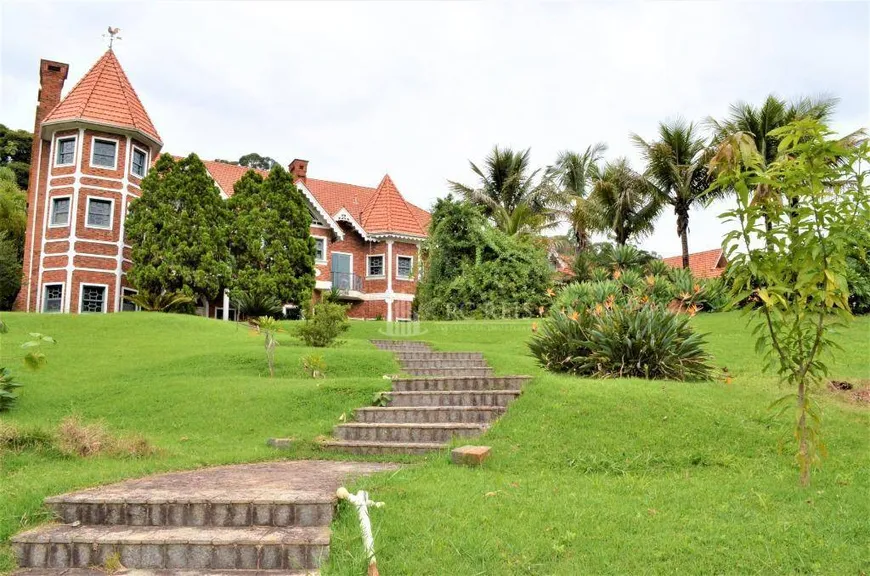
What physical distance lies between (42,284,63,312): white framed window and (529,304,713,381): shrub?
2014 centimetres

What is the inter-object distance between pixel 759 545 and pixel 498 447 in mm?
3227

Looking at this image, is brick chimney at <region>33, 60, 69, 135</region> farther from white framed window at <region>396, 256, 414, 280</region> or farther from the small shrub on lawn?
the small shrub on lawn

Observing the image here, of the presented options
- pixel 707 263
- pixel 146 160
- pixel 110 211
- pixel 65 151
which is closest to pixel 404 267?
pixel 146 160

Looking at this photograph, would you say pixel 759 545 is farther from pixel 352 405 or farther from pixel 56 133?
pixel 56 133

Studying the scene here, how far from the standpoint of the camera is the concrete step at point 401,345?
674 inches

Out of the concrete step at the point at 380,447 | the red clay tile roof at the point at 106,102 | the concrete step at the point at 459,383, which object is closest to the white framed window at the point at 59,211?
the red clay tile roof at the point at 106,102

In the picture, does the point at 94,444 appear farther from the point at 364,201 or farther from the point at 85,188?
the point at 364,201

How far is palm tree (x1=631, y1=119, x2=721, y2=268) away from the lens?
28.5m

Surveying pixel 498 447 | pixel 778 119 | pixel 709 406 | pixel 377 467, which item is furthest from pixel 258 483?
pixel 778 119

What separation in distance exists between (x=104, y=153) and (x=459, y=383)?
20.9 metres

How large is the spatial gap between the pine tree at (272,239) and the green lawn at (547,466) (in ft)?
36.5

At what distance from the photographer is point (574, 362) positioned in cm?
1079

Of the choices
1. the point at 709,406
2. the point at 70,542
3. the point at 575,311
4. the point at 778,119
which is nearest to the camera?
the point at 70,542

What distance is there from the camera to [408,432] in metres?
8.22
